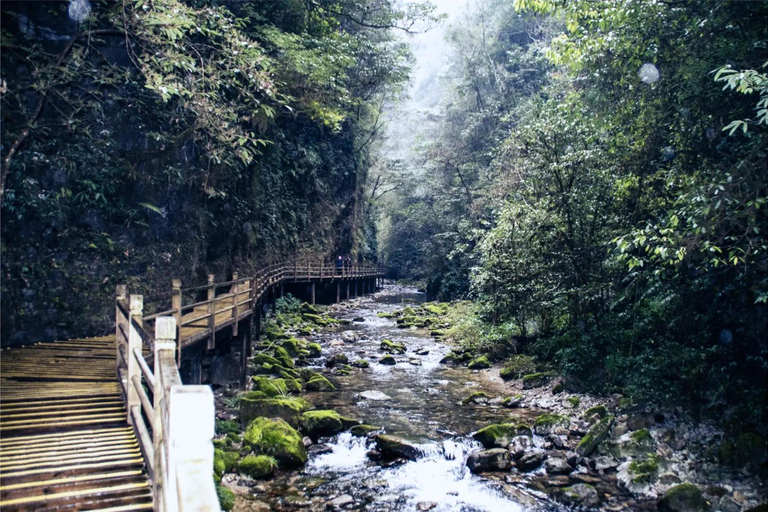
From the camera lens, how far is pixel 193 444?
7.42 feet

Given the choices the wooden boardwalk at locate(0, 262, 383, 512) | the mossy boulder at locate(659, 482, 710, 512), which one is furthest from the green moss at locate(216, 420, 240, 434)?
the mossy boulder at locate(659, 482, 710, 512)

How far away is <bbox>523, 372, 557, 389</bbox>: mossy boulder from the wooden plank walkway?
9.15m

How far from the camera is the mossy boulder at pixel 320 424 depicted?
895 centimetres

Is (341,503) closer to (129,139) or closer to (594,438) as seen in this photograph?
(594,438)

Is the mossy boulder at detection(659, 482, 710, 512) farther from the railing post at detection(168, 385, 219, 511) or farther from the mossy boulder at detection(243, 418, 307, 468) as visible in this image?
the railing post at detection(168, 385, 219, 511)

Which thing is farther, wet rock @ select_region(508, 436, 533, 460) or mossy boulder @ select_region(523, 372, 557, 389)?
mossy boulder @ select_region(523, 372, 557, 389)

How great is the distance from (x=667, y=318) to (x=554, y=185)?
409cm

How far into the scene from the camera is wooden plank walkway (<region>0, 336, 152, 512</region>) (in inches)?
145

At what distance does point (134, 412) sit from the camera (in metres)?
4.95

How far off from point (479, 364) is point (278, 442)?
7.99 m

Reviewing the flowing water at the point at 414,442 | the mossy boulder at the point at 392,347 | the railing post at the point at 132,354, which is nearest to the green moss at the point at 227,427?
the flowing water at the point at 414,442

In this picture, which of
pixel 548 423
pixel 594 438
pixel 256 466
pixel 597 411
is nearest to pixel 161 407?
pixel 256 466

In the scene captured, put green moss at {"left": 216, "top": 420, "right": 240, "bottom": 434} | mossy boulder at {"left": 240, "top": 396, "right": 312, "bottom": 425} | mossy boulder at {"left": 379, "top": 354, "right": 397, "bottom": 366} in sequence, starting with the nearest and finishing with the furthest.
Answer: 1. green moss at {"left": 216, "top": 420, "right": 240, "bottom": 434}
2. mossy boulder at {"left": 240, "top": 396, "right": 312, "bottom": 425}
3. mossy boulder at {"left": 379, "top": 354, "right": 397, "bottom": 366}

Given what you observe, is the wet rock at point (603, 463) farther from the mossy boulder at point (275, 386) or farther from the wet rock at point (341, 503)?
the mossy boulder at point (275, 386)
